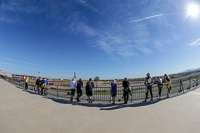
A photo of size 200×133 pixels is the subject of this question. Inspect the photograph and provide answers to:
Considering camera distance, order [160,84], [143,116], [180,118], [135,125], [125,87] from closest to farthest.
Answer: [135,125]
[180,118]
[143,116]
[125,87]
[160,84]

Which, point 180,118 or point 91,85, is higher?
point 91,85

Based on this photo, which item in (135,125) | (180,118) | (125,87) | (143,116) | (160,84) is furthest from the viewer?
(160,84)

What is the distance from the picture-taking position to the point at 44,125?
3.19 m

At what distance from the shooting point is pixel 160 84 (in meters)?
6.30

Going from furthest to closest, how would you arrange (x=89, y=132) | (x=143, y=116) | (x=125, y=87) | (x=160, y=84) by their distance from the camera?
(x=160, y=84) < (x=125, y=87) < (x=143, y=116) < (x=89, y=132)

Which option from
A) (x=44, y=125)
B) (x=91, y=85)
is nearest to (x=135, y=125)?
(x=44, y=125)

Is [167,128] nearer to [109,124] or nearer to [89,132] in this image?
[109,124]

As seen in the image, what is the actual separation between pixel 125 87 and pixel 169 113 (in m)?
2.54

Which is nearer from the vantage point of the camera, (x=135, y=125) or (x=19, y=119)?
(x=135, y=125)

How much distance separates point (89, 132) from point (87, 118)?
36.7 inches

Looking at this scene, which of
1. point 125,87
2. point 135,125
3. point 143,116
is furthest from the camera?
point 125,87

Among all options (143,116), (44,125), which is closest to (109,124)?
(143,116)

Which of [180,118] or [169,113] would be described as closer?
[180,118]

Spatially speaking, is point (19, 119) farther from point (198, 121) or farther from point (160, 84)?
point (160, 84)
